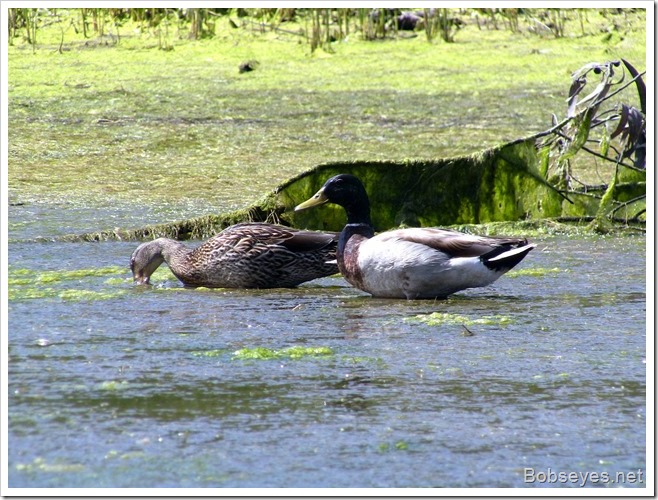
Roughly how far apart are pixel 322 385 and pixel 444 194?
440 cm

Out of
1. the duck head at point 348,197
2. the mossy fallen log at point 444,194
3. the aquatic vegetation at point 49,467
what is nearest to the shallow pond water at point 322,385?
the aquatic vegetation at point 49,467

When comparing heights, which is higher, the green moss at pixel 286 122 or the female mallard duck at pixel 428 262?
the green moss at pixel 286 122

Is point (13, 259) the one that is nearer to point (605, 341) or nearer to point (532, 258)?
point (532, 258)

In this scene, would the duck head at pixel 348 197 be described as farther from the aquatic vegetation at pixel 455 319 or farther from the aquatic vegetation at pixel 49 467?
the aquatic vegetation at pixel 49 467

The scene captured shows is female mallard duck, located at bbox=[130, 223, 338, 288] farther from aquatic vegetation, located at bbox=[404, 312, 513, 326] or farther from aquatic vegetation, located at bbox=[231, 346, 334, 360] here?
aquatic vegetation, located at bbox=[231, 346, 334, 360]

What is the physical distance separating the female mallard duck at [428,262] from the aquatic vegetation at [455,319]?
1.36 ft

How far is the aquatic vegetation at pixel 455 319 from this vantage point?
17.8ft

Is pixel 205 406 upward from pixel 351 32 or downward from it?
downward

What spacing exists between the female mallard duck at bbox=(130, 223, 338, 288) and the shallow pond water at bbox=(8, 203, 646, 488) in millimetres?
140

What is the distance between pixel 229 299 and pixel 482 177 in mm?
2886

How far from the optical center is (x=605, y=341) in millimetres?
5043

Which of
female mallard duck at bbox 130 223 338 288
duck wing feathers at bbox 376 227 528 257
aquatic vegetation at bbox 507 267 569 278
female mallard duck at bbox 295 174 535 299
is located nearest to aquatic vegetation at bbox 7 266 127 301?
female mallard duck at bbox 130 223 338 288

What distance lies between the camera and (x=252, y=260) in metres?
6.57

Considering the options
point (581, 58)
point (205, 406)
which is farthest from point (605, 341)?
point (581, 58)
